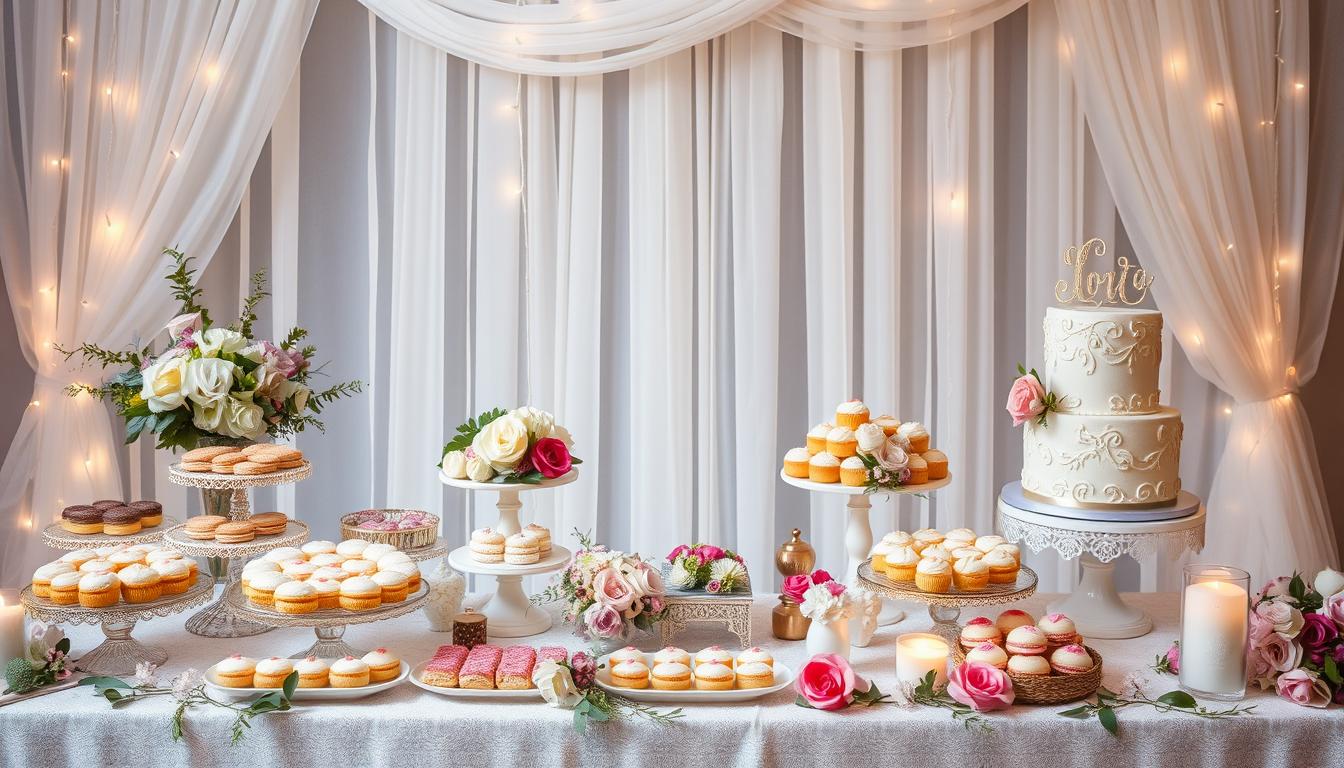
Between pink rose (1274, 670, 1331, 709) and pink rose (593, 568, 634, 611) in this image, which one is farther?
pink rose (593, 568, 634, 611)

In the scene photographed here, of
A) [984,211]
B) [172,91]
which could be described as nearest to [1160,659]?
[984,211]

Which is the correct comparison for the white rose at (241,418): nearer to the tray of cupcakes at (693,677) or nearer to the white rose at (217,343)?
the white rose at (217,343)

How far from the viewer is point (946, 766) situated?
198cm

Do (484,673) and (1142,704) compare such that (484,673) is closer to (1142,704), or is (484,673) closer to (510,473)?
(510,473)

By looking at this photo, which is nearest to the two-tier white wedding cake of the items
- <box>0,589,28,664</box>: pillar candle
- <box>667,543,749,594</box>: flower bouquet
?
<box>667,543,749,594</box>: flower bouquet

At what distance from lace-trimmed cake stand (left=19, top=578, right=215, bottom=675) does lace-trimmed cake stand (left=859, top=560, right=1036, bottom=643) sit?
1303mm

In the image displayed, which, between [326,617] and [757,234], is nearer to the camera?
[326,617]

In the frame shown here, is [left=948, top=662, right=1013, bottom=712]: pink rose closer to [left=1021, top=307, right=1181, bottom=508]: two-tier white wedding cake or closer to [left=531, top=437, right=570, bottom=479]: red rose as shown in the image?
[left=1021, top=307, right=1181, bottom=508]: two-tier white wedding cake

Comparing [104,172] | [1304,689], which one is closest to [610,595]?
[1304,689]

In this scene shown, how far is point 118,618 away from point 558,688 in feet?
2.73

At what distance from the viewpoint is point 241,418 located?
7.90ft

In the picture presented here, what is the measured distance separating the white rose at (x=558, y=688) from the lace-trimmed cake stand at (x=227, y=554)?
68cm

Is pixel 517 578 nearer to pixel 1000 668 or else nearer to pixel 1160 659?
pixel 1000 668

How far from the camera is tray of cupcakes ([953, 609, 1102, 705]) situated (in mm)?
2016
